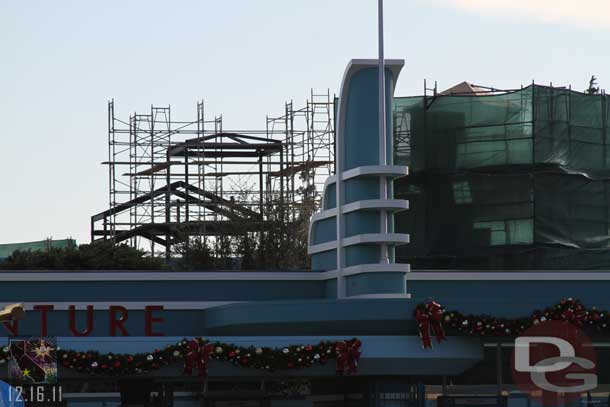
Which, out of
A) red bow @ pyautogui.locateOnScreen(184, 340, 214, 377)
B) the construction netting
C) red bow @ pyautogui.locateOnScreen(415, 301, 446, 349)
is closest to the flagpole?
red bow @ pyautogui.locateOnScreen(415, 301, 446, 349)

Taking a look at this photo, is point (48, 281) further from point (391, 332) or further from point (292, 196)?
point (292, 196)

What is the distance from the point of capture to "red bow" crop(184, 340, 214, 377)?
34125 millimetres

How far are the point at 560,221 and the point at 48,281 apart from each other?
76.1 feet

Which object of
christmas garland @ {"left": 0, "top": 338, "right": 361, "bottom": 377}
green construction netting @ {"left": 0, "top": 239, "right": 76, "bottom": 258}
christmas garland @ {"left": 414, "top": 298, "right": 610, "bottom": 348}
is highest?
green construction netting @ {"left": 0, "top": 239, "right": 76, "bottom": 258}

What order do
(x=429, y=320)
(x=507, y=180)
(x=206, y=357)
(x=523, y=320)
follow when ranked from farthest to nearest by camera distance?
(x=507, y=180), (x=523, y=320), (x=429, y=320), (x=206, y=357)

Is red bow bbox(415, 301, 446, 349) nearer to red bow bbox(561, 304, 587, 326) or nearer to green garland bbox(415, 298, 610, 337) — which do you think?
green garland bbox(415, 298, 610, 337)

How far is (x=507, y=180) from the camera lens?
55000 millimetres

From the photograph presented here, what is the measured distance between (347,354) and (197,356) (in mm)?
3597

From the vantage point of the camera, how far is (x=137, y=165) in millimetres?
70562

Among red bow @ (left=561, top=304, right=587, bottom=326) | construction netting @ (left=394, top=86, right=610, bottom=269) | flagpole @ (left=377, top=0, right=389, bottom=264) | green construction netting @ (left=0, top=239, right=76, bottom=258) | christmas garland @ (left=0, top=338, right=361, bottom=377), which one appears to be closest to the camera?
christmas garland @ (left=0, top=338, right=361, bottom=377)

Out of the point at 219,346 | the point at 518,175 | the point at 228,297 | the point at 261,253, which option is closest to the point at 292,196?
the point at 261,253

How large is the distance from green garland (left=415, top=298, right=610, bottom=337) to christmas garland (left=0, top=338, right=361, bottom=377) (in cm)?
235

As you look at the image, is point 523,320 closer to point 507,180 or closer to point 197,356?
point 197,356

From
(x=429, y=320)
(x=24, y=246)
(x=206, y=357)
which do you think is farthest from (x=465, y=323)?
(x=24, y=246)
